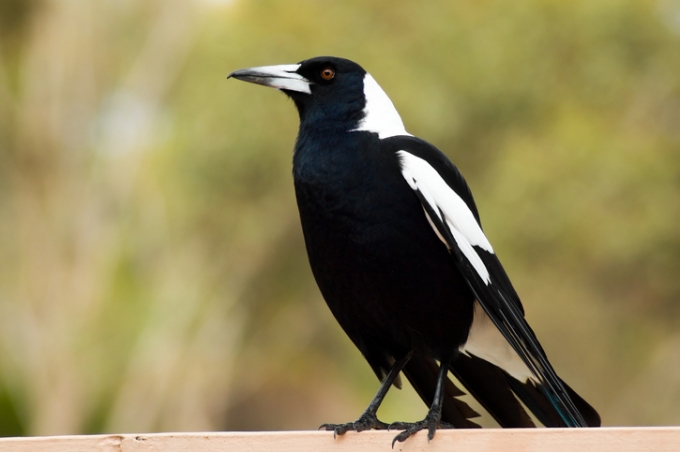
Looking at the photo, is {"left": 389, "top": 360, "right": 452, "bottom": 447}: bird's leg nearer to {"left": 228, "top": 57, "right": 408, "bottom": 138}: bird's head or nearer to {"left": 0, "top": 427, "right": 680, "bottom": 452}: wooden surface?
{"left": 0, "top": 427, "right": 680, "bottom": 452}: wooden surface

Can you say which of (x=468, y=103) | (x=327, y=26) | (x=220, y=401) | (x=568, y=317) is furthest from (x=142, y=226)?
(x=568, y=317)

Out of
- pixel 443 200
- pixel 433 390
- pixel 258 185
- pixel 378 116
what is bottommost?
pixel 258 185

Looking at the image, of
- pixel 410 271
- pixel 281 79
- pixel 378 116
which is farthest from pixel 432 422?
pixel 281 79

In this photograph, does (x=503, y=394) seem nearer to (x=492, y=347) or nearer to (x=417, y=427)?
(x=492, y=347)

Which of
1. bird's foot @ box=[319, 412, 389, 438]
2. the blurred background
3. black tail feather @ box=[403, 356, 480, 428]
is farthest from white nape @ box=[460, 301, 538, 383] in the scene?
the blurred background

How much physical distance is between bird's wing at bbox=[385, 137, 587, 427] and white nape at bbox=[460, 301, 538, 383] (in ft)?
0.11

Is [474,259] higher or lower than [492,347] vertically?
higher

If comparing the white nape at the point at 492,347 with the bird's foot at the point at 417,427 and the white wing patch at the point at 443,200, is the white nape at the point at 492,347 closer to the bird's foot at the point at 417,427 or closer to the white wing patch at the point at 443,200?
the white wing patch at the point at 443,200

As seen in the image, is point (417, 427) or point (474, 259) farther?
point (474, 259)

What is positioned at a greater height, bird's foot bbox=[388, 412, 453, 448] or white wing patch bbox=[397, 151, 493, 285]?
white wing patch bbox=[397, 151, 493, 285]

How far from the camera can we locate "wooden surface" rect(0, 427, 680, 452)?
5.13ft

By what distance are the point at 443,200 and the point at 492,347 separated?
464 millimetres

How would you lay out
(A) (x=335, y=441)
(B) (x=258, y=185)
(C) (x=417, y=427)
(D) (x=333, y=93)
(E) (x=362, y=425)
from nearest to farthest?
(A) (x=335, y=441)
(C) (x=417, y=427)
(E) (x=362, y=425)
(D) (x=333, y=93)
(B) (x=258, y=185)

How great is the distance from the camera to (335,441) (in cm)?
166
